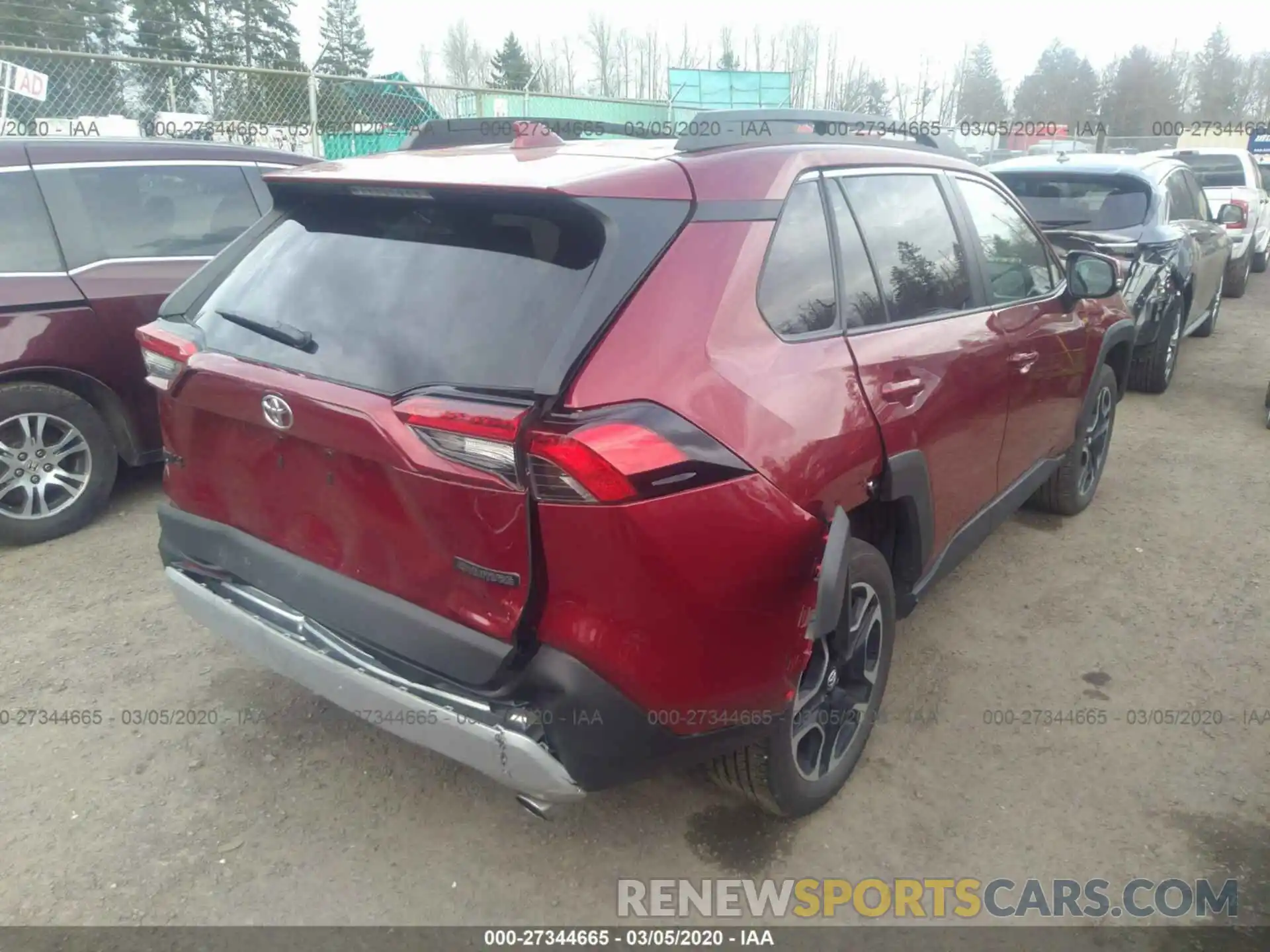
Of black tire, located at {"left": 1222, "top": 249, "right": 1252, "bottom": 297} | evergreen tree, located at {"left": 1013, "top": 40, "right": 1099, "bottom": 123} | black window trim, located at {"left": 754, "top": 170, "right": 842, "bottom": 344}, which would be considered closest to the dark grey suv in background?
black window trim, located at {"left": 754, "top": 170, "right": 842, "bottom": 344}

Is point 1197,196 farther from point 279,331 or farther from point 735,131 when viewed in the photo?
point 279,331

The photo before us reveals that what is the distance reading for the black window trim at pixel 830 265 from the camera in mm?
2301

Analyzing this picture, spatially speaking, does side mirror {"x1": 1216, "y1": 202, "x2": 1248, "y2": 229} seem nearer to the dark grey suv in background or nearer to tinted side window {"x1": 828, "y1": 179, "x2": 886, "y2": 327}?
the dark grey suv in background

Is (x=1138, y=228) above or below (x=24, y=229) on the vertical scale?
below

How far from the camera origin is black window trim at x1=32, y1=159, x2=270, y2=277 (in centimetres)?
445

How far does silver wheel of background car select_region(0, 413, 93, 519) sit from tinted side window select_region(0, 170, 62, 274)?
2.35 feet

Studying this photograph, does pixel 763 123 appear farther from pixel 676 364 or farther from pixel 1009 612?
pixel 1009 612

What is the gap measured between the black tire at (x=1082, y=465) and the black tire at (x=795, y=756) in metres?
2.16

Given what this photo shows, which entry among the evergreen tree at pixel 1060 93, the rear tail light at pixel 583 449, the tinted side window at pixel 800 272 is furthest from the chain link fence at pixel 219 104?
the evergreen tree at pixel 1060 93

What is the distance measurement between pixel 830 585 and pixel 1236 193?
13.3m

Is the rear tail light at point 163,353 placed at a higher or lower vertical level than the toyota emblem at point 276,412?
higher

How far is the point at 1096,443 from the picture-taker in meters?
5.06

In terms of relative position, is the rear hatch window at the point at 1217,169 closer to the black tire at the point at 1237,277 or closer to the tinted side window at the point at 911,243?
the black tire at the point at 1237,277

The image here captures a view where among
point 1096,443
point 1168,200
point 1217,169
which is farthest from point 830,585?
point 1217,169
